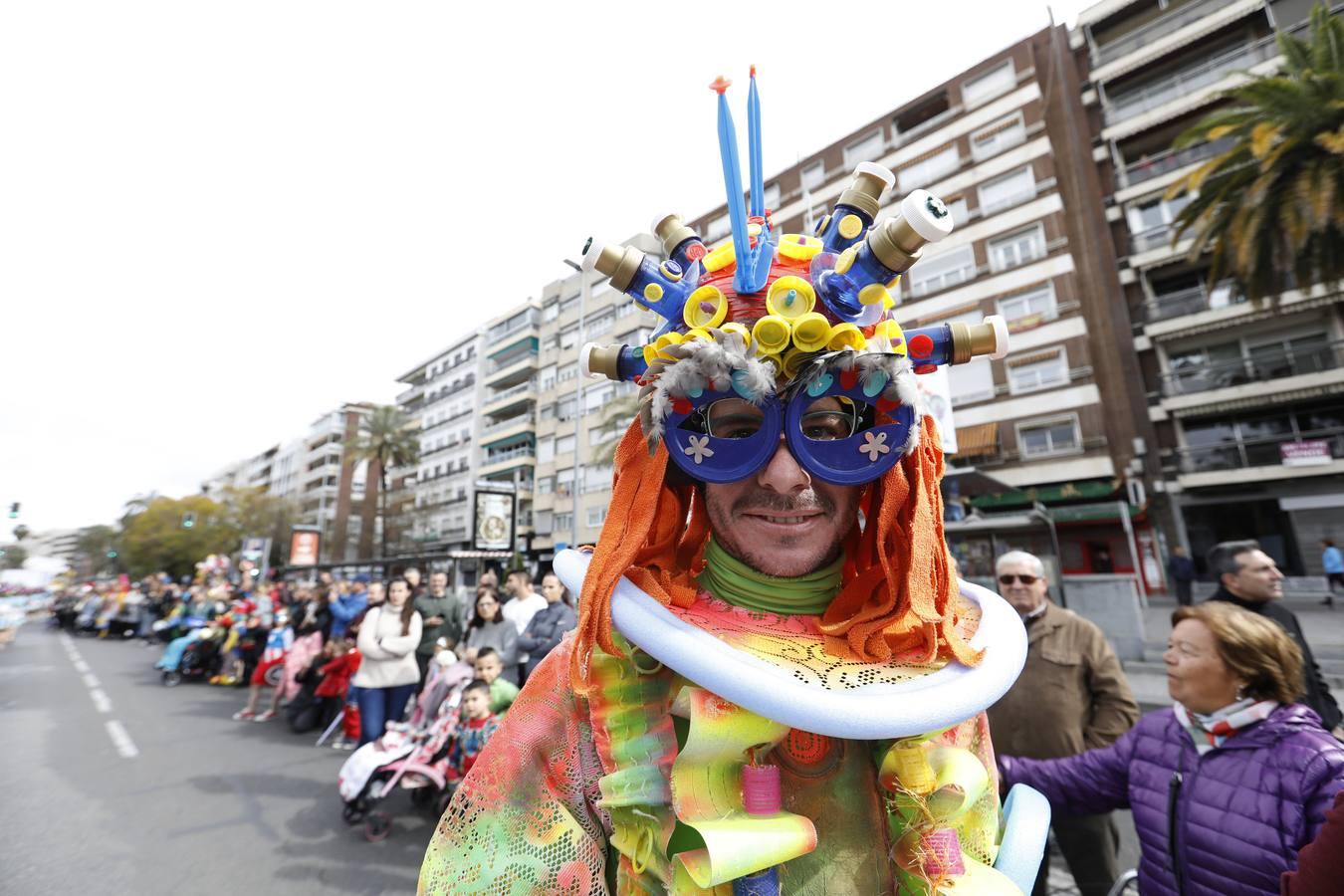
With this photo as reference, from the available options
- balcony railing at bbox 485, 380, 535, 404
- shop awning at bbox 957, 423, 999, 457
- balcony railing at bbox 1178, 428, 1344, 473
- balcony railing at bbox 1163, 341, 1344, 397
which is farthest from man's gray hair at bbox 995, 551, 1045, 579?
balcony railing at bbox 485, 380, 535, 404

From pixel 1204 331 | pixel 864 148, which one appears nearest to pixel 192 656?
pixel 1204 331

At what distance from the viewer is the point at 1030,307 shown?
20250mm

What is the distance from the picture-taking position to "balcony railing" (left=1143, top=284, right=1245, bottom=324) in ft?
59.3

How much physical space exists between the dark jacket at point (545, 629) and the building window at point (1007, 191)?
71.1 ft

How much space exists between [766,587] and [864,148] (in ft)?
93.9

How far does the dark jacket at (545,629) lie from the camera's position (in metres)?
5.66

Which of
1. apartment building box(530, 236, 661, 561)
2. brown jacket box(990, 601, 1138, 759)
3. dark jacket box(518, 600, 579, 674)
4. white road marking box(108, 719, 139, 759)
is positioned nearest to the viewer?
brown jacket box(990, 601, 1138, 759)

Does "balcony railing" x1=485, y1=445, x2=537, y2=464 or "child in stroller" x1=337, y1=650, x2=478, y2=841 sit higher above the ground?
"balcony railing" x1=485, y1=445, x2=537, y2=464

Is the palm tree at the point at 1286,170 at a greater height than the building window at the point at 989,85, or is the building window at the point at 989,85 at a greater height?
the building window at the point at 989,85

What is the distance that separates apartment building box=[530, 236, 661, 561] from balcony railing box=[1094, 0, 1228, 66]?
760 inches

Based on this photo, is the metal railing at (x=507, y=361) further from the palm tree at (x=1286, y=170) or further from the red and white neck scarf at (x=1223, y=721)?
the red and white neck scarf at (x=1223, y=721)

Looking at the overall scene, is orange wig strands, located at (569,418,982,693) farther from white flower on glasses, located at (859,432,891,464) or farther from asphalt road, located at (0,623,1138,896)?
asphalt road, located at (0,623,1138,896)

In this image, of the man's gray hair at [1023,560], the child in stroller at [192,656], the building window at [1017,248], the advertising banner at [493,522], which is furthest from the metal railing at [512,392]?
the man's gray hair at [1023,560]

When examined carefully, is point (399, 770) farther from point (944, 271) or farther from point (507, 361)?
point (507, 361)
